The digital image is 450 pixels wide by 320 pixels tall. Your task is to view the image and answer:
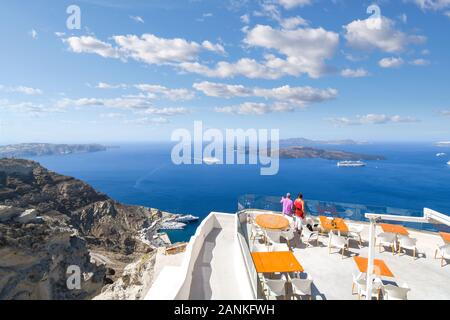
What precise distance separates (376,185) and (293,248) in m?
107

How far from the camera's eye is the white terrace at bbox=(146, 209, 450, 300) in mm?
5137

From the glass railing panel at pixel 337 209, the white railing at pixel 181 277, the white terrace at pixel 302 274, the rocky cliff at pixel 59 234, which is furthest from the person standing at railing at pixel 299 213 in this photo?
the rocky cliff at pixel 59 234

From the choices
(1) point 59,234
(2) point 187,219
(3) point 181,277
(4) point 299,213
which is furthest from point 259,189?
(3) point 181,277

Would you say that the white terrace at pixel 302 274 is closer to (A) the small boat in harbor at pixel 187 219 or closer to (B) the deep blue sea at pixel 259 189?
(B) the deep blue sea at pixel 259 189

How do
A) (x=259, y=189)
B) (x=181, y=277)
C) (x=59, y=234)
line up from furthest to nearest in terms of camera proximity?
(x=259, y=189)
(x=59, y=234)
(x=181, y=277)

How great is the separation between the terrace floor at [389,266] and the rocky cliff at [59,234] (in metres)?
43.3

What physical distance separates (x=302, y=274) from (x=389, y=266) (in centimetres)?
255

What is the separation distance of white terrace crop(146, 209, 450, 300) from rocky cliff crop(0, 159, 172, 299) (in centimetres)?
4123

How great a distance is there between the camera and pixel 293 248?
779 cm

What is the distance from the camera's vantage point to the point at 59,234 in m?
44.1

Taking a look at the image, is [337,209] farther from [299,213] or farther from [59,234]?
[59,234]

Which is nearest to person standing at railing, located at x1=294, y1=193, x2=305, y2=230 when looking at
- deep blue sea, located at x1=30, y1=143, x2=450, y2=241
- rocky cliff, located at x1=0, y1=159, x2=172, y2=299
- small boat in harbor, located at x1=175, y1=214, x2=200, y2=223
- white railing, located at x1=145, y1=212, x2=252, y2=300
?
white railing, located at x1=145, y1=212, x2=252, y2=300

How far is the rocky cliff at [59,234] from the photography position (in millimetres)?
36781
